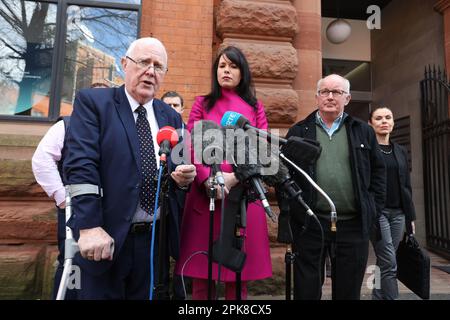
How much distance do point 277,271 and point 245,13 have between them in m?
3.01

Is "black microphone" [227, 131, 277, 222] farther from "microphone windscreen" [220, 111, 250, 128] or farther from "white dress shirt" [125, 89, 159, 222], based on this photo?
"white dress shirt" [125, 89, 159, 222]

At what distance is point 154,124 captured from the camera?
205 cm

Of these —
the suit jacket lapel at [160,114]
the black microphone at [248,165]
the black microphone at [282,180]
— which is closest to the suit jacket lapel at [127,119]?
the suit jacket lapel at [160,114]

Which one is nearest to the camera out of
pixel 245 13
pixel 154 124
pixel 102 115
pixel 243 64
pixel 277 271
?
pixel 102 115

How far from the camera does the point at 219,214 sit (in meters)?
2.21

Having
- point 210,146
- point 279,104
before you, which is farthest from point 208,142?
point 279,104

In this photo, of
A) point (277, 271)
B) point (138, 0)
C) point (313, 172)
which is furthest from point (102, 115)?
point (138, 0)

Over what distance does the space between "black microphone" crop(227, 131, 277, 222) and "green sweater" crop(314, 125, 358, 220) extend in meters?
0.98

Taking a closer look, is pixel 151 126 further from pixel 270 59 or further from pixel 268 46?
pixel 268 46

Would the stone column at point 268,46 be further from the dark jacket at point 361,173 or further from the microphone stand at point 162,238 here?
the microphone stand at point 162,238

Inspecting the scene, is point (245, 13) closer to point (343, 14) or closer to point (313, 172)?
point (313, 172)

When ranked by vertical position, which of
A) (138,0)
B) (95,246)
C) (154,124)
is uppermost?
(138,0)

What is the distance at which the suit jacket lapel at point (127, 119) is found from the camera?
6.10ft

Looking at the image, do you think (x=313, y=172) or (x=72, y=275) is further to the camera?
(x=313, y=172)
